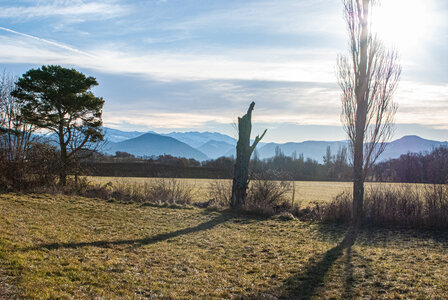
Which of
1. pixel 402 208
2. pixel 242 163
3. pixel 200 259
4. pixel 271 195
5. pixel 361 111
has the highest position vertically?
pixel 361 111

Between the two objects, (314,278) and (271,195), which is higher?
(271,195)

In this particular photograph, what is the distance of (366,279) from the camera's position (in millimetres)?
6773

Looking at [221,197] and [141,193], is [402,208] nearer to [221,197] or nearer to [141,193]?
[221,197]

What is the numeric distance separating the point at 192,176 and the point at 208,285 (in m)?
56.0

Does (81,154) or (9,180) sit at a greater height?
(81,154)

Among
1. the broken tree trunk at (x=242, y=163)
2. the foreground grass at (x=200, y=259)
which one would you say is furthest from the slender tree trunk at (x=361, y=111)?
the broken tree trunk at (x=242, y=163)

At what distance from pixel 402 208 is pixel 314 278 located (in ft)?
29.6

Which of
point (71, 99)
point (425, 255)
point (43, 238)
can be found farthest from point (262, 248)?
point (71, 99)

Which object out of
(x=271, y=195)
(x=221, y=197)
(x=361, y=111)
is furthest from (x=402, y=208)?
(x=221, y=197)

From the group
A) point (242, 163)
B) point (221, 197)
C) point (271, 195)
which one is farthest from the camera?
point (221, 197)

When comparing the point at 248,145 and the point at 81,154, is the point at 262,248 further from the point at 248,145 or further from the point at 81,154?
the point at 81,154

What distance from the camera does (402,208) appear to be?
1391cm

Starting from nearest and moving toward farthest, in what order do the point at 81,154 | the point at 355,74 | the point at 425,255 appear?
the point at 425,255, the point at 355,74, the point at 81,154

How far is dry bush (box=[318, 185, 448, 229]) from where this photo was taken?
1312 cm
